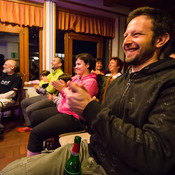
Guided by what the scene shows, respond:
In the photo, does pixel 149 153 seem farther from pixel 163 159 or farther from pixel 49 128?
pixel 49 128

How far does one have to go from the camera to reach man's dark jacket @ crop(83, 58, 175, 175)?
0.49 meters

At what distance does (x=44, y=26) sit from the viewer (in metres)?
3.20

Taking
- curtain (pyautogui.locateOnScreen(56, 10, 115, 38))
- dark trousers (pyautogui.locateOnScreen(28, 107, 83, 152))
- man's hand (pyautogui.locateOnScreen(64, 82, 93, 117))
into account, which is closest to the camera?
man's hand (pyautogui.locateOnScreen(64, 82, 93, 117))

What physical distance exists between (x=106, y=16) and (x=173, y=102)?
4.02 meters

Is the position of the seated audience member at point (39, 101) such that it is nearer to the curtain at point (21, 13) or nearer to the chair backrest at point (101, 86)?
the chair backrest at point (101, 86)

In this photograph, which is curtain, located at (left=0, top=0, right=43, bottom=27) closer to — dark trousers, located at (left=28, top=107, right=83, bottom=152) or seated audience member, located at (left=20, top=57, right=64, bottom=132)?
seated audience member, located at (left=20, top=57, right=64, bottom=132)

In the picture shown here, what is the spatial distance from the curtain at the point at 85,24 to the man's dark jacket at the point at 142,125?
10.5 feet

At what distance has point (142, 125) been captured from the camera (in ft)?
1.98

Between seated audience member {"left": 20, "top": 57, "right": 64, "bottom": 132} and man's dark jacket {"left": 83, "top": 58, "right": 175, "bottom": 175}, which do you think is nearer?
man's dark jacket {"left": 83, "top": 58, "right": 175, "bottom": 175}

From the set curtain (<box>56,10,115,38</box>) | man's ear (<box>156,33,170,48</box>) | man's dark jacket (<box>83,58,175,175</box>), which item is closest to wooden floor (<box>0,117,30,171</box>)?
man's dark jacket (<box>83,58,175,175</box>)

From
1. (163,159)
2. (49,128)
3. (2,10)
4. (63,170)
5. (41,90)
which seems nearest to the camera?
(163,159)

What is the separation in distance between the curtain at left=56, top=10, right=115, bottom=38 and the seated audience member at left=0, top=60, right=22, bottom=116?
1.54m

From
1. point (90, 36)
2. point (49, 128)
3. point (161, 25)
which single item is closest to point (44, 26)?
point (90, 36)

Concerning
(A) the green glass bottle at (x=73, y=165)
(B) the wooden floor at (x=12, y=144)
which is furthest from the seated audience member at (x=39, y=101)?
(A) the green glass bottle at (x=73, y=165)
